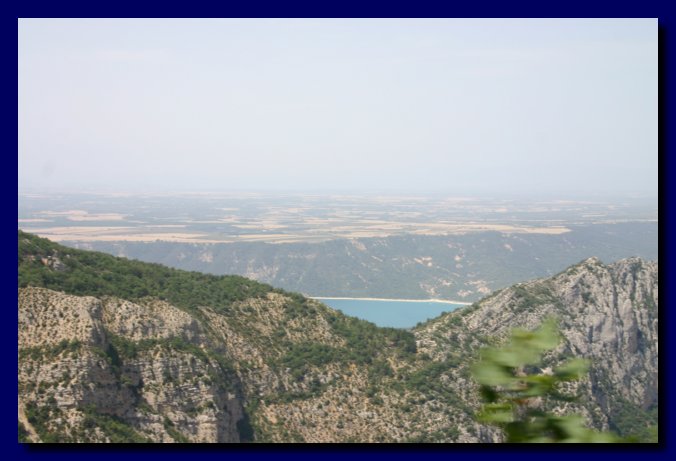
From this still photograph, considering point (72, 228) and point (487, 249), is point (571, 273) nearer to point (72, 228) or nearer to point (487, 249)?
point (72, 228)

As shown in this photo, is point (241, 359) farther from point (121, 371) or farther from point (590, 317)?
point (590, 317)

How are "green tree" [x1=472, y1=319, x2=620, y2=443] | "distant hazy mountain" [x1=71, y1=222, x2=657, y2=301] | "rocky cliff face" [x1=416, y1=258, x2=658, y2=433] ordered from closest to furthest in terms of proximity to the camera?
"green tree" [x1=472, y1=319, x2=620, y2=443] < "rocky cliff face" [x1=416, y1=258, x2=658, y2=433] < "distant hazy mountain" [x1=71, y1=222, x2=657, y2=301]

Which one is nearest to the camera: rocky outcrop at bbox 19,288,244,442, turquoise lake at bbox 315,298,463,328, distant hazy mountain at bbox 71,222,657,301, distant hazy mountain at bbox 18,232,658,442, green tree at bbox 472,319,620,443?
green tree at bbox 472,319,620,443

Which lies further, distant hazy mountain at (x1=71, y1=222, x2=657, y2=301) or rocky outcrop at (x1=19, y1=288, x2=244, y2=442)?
distant hazy mountain at (x1=71, y1=222, x2=657, y2=301)

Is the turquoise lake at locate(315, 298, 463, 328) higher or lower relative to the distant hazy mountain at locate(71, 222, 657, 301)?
lower

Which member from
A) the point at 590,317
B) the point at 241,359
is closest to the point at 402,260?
the point at 590,317

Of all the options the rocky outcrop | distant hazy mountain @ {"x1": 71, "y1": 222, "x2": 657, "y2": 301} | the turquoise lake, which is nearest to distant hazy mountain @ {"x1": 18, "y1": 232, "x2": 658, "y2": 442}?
the rocky outcrop

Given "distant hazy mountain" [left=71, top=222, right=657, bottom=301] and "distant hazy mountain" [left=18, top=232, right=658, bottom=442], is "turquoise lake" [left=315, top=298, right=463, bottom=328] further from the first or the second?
"distant hazy mountain" [left=18, top=232, right=658, bottom=442]
